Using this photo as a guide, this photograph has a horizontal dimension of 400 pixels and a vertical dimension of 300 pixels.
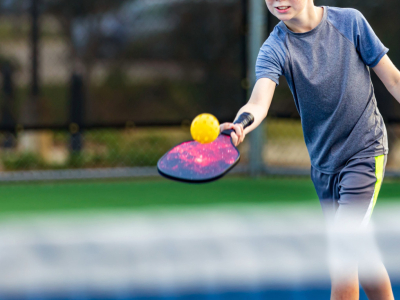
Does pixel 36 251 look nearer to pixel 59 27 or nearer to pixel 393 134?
pixel 59 27

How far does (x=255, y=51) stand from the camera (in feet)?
16.7

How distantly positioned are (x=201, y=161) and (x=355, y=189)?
63cm

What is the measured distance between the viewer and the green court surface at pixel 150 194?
4.44 m

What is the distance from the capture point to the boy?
7.25 feet

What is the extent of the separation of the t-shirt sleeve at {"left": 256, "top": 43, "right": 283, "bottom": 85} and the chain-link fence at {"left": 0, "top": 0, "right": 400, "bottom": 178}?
288cm

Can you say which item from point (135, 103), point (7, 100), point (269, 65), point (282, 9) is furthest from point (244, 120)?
point (7, 100)

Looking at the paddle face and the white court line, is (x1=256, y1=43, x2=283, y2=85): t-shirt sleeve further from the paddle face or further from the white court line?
the white court line

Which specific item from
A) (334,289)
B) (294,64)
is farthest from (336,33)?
(334,289)

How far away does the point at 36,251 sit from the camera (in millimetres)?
1613

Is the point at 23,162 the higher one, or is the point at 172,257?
the point at 172,257

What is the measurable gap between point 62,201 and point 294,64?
2.82 m

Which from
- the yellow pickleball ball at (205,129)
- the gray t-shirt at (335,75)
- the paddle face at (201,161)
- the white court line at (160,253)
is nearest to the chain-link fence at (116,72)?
the gray t-shirt at (335,75)

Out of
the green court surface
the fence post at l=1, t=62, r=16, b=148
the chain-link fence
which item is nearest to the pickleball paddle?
the green court surface

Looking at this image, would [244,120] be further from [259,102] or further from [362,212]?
[362,212]
